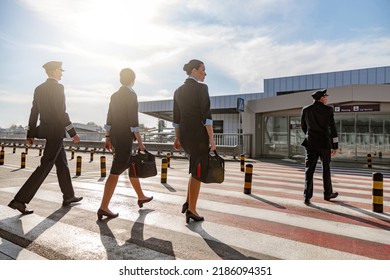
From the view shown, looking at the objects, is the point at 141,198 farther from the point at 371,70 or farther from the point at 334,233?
the point at 371,70

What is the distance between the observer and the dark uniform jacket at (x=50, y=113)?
15.6 feet

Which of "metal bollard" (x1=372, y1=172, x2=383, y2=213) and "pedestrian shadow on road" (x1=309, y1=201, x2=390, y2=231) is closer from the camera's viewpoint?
"pedestrian shadow on road" (x1=309, y1=201, x2=390, y2=231)

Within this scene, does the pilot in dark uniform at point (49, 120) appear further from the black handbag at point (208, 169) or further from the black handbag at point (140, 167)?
the black handbag at point (208, 169)

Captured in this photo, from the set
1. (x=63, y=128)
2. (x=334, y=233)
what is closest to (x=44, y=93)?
(x=63, y=128)

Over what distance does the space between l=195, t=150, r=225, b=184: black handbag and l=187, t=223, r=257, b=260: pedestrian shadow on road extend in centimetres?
60

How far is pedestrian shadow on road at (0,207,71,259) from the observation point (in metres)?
3.32

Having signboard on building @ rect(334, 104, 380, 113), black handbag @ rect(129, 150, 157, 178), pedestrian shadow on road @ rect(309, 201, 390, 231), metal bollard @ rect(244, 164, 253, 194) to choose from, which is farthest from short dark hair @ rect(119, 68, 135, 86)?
signboard on building @ rect(334, 104, 380, 113)

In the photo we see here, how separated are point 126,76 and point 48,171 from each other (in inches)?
70.3

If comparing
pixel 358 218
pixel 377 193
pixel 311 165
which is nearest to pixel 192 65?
pixel 311 165

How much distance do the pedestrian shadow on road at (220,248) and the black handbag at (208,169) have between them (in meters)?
0.60

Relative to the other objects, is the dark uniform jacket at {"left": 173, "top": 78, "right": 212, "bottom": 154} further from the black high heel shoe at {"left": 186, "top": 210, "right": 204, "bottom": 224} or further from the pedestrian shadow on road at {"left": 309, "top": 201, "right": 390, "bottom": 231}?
the pedestrian shadow on road at {"left": 309, "top": 201, "right": 390, "bottom": 231}

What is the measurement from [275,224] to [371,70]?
4133cm

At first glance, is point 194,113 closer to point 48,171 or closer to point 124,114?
point 124,114
